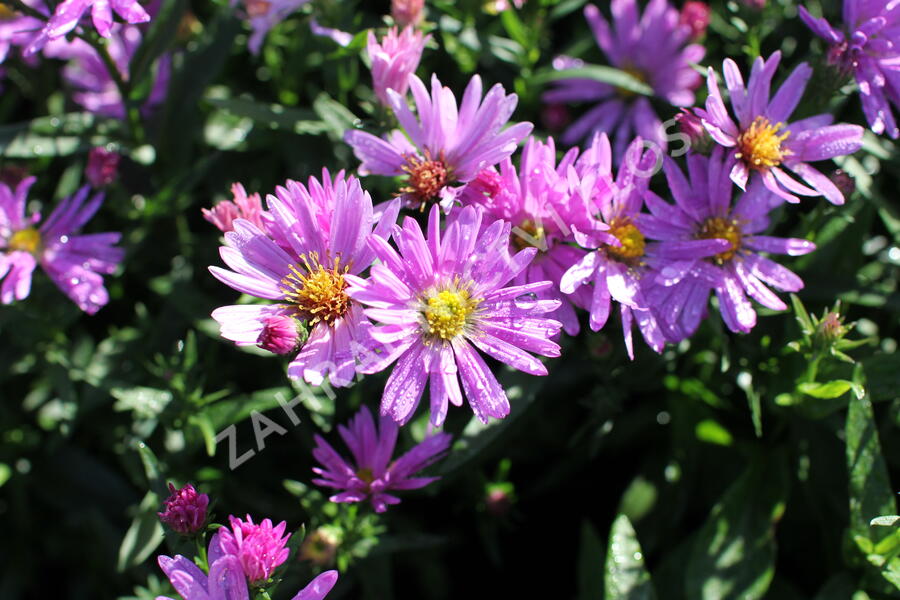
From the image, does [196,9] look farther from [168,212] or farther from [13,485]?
[13,485]

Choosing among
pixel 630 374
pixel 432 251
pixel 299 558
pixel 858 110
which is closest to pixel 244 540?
pixel 299 558

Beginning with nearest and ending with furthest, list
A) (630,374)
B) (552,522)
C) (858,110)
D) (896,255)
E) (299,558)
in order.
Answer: (299,558) → (630,374) → (896,255) → (858,110) → (552,522)

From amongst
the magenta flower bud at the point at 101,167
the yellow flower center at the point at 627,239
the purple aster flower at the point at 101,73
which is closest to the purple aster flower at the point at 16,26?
the purple aster flower at the point at 101,73

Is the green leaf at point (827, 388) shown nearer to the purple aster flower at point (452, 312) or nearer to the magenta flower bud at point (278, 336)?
the purple aster flower at point (452, 312)

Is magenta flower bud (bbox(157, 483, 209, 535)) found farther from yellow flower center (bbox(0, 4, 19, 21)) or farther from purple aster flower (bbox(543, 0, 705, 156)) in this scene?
yellow flower center (bbox(0, 4, 19, 21))

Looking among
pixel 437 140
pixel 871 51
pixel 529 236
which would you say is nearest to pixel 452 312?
pixel 529 236

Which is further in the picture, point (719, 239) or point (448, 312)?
point (719, 239)

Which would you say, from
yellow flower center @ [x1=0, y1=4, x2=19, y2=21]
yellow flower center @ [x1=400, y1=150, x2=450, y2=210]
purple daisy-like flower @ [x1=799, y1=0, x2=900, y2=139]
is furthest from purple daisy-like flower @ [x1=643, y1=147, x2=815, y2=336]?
yellow flower center @ [x1=0, y1=4, x2=19, y2=21]

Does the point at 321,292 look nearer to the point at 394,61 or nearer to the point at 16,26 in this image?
the point at 394,61
